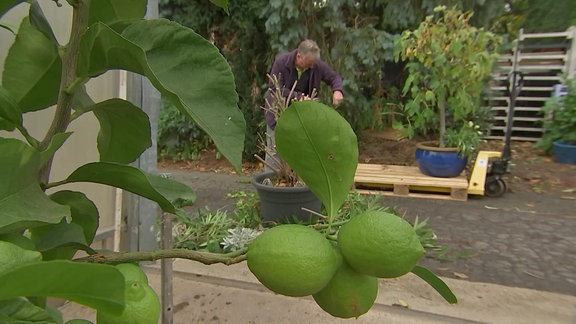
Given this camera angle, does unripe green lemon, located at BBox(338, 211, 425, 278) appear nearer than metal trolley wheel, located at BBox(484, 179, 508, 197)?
Yes

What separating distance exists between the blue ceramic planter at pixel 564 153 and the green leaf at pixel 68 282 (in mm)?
7206

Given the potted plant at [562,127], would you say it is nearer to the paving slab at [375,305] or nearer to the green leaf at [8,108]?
the paving slab at [375,305]

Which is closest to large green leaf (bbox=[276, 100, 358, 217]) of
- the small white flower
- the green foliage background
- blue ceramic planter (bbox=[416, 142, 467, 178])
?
the small white flower

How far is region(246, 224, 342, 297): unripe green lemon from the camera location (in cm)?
42

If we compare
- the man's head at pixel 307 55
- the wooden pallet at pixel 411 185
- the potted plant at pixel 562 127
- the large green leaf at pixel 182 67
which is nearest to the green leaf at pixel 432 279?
the large green leaf at pixel 182 67

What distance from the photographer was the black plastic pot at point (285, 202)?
343 centimetres

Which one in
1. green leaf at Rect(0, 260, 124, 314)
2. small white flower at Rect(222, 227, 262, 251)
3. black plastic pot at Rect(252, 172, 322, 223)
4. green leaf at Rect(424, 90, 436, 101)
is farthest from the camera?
green leaf at Rect(424, 90, 436, 101)

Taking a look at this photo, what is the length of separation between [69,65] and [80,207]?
216 millimetres

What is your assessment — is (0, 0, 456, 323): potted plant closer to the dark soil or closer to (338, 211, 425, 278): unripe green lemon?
(338, 211, 425, 278): unripe green lemon

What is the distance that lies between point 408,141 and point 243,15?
10.2 ft

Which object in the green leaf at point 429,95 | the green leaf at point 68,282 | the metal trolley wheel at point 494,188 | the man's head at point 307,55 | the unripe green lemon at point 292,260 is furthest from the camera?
the green leaf at point 429,95

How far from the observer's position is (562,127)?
6.55 meters

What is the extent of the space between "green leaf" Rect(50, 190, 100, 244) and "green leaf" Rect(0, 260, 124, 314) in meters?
0.35

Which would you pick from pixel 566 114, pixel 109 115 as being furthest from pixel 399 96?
pixel 109 115
